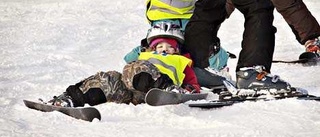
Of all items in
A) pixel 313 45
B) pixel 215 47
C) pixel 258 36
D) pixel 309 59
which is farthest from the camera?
pixel 313 45

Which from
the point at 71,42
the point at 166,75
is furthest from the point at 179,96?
the point at 71,42

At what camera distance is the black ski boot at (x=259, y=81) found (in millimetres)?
3637

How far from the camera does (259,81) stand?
3.69 meters

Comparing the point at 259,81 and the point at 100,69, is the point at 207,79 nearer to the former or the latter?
the point at 259,81

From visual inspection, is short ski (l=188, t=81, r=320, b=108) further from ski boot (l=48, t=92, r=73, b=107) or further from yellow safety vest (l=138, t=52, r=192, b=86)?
ski boot (l=48, t=92, r=73, b=107)

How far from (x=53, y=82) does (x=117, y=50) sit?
2035mm

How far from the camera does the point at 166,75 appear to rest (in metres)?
3.71

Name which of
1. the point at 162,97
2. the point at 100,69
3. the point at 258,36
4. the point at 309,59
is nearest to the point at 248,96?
the point at 258,36

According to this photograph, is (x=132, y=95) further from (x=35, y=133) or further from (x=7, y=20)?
(x=7, y=20)

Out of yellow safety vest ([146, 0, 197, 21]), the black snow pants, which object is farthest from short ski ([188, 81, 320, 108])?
yellow safety vest ([146, 0, 197, 21])

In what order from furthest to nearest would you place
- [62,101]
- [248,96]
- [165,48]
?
1. [165,48]
2. [248,96]
3. [62,101]

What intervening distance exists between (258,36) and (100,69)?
6.97 feet

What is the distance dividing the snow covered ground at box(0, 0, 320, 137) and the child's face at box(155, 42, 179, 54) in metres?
0.63

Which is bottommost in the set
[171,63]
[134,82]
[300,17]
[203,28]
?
[134,82]
